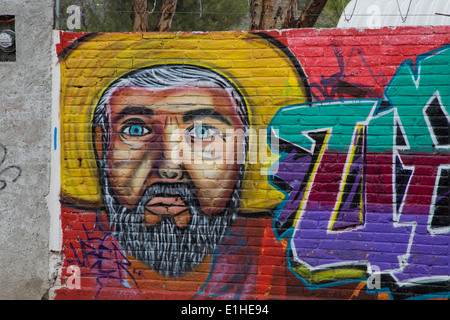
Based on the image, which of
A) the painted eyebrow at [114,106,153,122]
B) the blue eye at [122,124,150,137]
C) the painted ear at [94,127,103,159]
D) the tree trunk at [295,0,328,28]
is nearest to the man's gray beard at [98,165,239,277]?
the painted ear at [94,127,103,159]

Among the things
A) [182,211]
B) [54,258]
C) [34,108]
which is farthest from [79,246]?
[34,108]

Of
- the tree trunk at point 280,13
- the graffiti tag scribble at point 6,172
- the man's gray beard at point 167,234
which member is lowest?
the man's gray beard at point 167,234

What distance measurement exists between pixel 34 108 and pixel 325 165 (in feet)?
9.38

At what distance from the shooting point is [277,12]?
6.30m

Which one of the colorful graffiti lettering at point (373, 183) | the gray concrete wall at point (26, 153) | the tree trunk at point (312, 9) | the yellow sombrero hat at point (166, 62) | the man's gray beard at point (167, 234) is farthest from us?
the tree trunk at point (312, 9)

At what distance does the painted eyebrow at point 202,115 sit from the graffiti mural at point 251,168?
0.03 ft

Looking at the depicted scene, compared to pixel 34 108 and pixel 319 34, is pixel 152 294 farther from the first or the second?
pixel 319 34

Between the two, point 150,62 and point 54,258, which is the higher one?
point 150,62

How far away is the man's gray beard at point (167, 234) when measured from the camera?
14.3 feet

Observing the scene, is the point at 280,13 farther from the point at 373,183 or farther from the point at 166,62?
the point at 373,183

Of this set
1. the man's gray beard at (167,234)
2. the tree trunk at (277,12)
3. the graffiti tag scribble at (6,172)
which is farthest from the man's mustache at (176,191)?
the tree trunk at (277,12)

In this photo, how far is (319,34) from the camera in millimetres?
4160

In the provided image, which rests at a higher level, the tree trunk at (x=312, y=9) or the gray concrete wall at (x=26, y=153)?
Answer: the tree trunk at (x=312, y=9)

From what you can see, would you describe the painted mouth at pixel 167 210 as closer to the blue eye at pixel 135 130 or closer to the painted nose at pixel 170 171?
the painted nose at pixel 170 171
